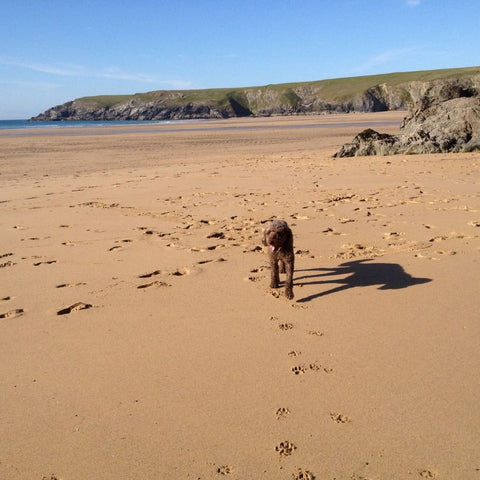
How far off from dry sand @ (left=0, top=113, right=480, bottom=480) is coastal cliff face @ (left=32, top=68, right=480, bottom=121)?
4253 inches

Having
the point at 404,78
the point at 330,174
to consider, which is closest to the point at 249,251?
the point at 330,174

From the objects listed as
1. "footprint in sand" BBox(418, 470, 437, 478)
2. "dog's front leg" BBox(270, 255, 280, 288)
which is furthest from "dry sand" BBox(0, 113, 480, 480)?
"dog's front leg" BBox(270, 255, 280, 288)

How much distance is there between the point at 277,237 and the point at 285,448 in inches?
90.2

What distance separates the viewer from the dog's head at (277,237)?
4.35 metres

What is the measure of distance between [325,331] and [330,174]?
9000 millimetres

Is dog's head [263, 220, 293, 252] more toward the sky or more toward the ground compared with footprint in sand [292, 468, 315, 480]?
more toward the sky

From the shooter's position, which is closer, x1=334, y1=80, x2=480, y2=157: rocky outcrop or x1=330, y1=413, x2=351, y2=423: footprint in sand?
x1=330, y1=413, x2=351, y2=423: footprint in sand

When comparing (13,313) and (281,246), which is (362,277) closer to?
(281,246)

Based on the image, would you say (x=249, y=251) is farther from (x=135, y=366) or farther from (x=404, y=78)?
(x=404, y=78)

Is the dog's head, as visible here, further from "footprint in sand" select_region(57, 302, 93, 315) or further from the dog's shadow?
"footprint in sand" select_region(57, 302, 93, 315)

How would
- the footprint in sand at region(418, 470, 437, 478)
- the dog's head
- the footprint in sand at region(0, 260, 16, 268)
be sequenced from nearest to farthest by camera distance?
the footprint in sand at region(418, 470, 437, 478)
the dog's head
the footprint in sand at region(0, 260, 16, 268)

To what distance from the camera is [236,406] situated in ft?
9.16

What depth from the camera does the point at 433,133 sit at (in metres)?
16.0

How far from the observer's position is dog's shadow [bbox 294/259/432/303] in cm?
465
